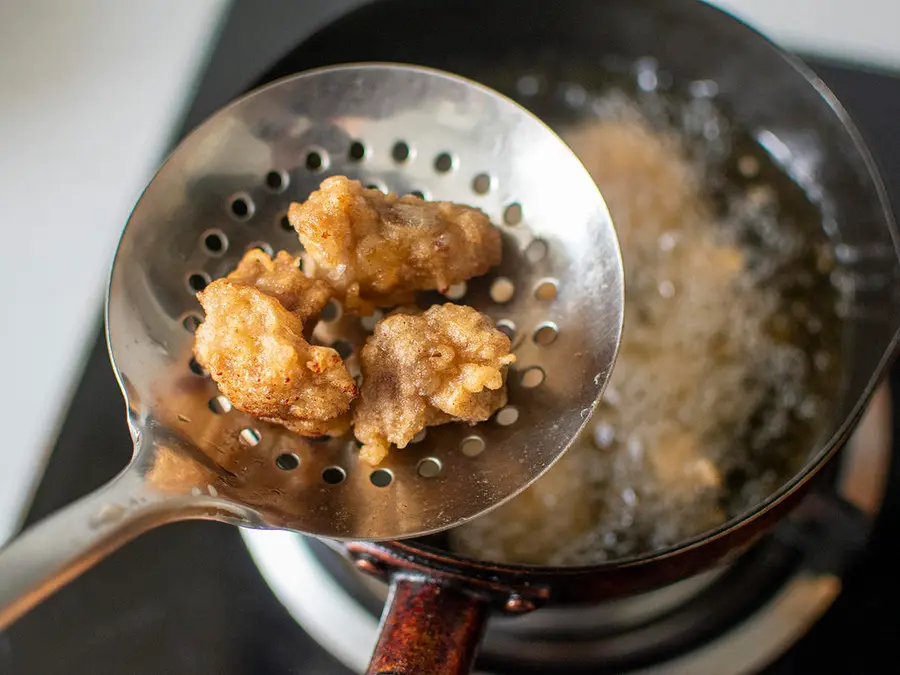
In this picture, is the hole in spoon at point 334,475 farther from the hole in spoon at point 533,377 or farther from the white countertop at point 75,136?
the white countertop at point 75,136

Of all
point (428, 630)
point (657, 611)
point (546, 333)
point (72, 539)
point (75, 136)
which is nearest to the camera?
point (72, 539)

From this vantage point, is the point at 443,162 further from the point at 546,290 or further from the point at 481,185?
the point at 546,290

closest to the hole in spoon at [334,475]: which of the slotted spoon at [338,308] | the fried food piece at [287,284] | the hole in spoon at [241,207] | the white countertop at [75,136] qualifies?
the slotted spoon at [338,308]

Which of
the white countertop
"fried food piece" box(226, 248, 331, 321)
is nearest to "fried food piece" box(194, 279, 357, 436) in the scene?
"fried food piece" box(226, 248, 331, 321)

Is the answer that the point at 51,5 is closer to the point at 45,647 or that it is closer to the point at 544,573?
the point at 45,647

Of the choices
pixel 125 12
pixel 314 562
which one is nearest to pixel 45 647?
pixel 314 562

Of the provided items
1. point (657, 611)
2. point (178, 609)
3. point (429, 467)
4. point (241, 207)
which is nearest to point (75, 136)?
point (241, 207)
